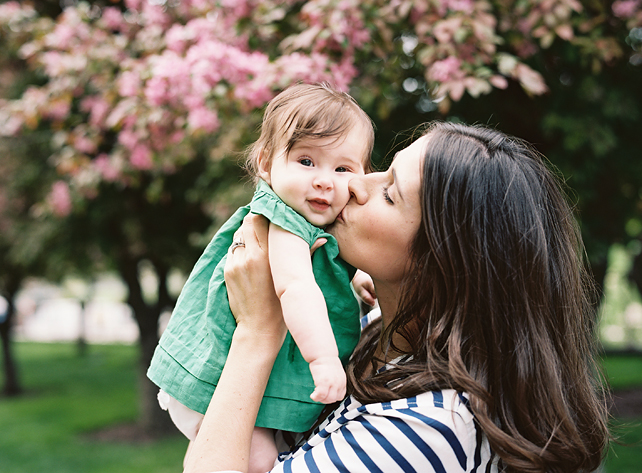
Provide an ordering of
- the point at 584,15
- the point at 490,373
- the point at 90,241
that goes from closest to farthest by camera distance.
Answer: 1. the point at 490,373
2. the point at 584,15
3. the point at 90,241

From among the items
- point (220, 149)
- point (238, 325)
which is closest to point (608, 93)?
point (220, 149)

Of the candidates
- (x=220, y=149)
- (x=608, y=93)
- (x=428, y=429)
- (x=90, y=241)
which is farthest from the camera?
(x=90, y=241)

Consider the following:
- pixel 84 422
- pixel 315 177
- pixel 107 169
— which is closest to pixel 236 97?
pixel 315 177

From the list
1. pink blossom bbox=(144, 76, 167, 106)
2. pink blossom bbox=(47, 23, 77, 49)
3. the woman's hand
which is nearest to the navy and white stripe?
the woman's hand

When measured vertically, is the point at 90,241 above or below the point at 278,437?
below

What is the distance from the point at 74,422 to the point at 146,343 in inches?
105

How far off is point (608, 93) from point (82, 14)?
366 centimetres

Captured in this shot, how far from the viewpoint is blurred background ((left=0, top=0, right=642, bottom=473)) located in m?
2.82

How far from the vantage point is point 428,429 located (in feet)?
3.98

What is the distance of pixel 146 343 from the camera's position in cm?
782

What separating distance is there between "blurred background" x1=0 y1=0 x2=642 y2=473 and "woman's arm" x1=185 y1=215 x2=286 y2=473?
72 centimetres

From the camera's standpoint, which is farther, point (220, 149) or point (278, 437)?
point (220, 149)

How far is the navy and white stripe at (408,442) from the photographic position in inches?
47.6

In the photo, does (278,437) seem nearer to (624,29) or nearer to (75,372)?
(624,29)
